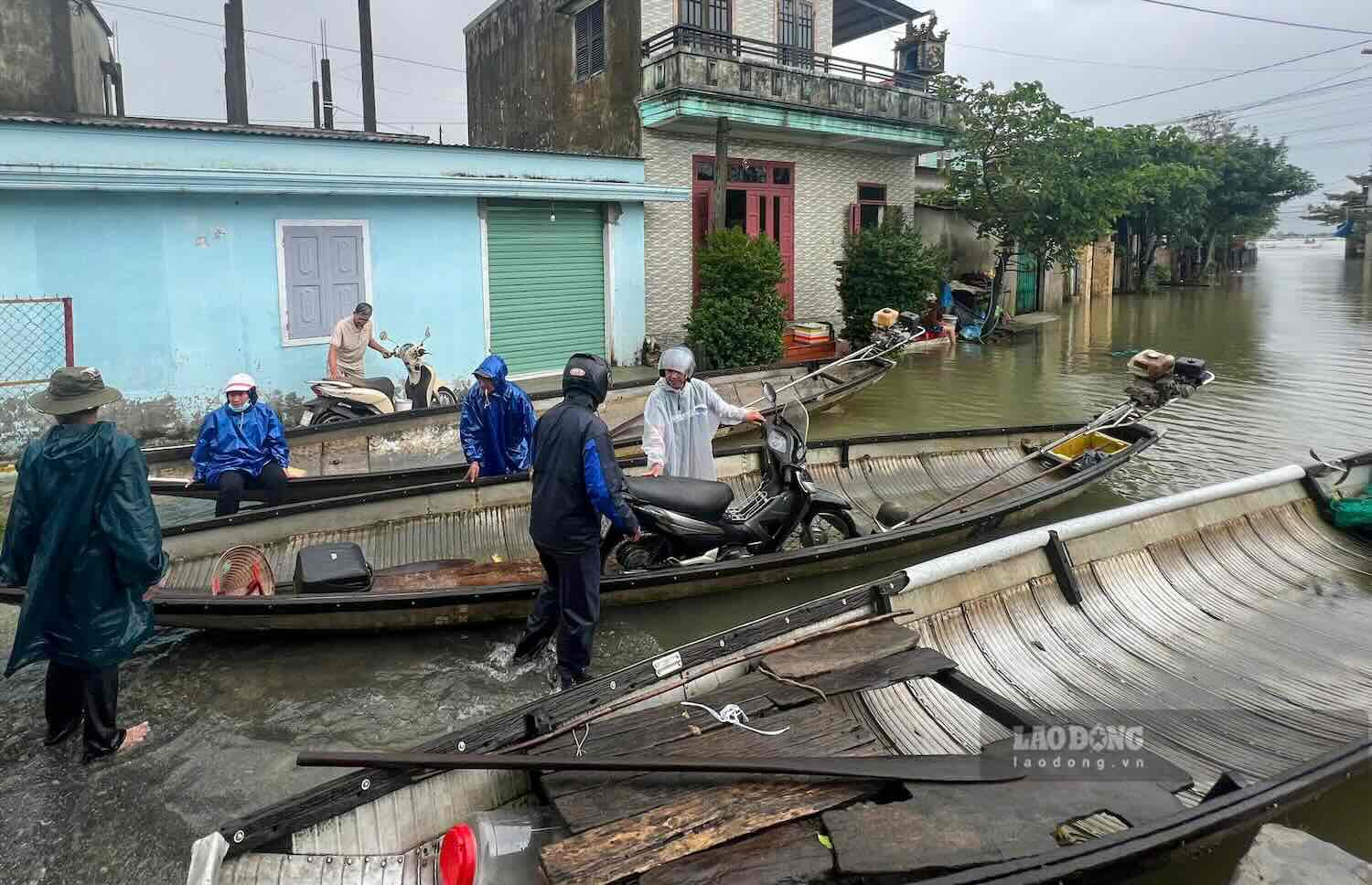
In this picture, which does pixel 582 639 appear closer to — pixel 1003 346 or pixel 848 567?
pixel 848 567

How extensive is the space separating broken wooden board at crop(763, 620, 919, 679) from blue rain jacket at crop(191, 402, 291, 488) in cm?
474

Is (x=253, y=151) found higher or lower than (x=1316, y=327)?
higher

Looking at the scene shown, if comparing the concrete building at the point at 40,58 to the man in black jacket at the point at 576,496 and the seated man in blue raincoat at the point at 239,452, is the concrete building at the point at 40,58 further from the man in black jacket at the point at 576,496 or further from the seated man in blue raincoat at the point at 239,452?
the man in black jacket at the point at 576,496

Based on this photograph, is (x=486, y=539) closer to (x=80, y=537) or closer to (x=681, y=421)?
(x=681, y=421)

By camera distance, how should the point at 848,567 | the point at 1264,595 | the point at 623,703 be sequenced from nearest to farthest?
the point at 623,703 < the point at 1264,595 < the point at 848,567

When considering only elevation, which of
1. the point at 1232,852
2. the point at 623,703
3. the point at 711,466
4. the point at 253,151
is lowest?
the point at 1232,852

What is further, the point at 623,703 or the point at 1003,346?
the point at 1003,346

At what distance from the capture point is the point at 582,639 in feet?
16.3

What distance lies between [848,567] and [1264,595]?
2663 millimetres

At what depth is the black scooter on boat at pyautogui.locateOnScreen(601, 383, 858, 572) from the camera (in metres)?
5.92

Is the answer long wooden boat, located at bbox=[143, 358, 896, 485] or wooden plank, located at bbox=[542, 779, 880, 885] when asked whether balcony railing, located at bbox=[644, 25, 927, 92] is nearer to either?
long wooden boat, located at bbox=[143, 358, 896, 485]

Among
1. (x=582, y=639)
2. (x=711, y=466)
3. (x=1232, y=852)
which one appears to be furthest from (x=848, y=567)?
(x=1232, y=852)

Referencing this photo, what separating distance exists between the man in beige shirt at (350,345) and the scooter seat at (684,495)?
5509 millimetres

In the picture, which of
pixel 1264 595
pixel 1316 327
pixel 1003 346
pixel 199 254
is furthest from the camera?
pixel 1316 327
